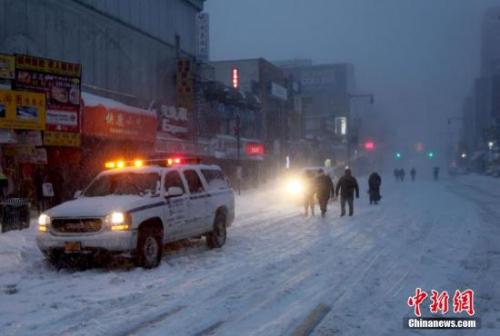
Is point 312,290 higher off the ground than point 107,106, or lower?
lower

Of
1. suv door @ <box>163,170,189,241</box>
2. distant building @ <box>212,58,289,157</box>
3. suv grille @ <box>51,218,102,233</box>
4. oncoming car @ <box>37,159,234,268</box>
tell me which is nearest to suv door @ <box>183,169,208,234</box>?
oncoming car @ <box>37,159,234,268</box>

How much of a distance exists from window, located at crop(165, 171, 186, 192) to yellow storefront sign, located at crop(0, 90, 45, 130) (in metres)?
8.20

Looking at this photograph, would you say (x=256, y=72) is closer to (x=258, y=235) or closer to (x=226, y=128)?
(x=226, y=128)

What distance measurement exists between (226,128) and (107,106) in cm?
2283

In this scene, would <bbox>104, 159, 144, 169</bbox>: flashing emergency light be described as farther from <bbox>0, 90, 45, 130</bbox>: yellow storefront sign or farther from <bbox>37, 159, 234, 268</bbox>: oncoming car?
<bbox>0, 90, 45, 130</bbox>: yellow storefront sign

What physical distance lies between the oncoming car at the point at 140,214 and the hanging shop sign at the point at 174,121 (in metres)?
17.9

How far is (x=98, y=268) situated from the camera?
1080 cm

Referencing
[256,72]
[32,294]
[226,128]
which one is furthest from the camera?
[256,72]

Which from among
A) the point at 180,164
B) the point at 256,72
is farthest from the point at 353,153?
the point at 180,164

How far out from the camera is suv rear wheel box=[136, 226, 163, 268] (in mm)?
10469

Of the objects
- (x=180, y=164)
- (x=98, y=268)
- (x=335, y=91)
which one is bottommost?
(x=98, y=268)

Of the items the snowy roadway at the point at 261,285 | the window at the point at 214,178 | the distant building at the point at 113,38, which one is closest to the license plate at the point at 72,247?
the snowy roadway at the point at 261,285

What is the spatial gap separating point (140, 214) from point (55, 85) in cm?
1102

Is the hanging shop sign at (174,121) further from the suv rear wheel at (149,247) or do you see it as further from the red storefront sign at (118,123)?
the suv rear wheel at (149,247)
